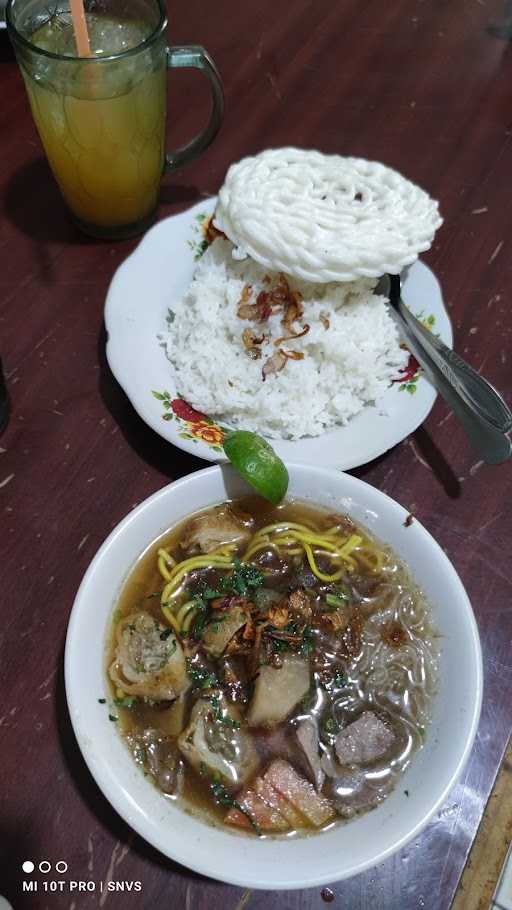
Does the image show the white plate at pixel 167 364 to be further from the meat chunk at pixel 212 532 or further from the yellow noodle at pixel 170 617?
the yellow noodle at pixel 170 617

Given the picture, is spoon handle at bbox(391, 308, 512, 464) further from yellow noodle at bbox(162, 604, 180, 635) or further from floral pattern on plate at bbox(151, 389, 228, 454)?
yellow noodle at bbox(162, 604, 180, 635)

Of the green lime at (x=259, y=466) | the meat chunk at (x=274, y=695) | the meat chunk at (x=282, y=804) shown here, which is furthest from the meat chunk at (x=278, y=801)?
the green lime at (x=259, y=466)

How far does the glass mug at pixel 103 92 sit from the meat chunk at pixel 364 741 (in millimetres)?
1518

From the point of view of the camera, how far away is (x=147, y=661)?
4.29ft

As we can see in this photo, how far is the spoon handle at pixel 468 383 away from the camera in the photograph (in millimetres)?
1601

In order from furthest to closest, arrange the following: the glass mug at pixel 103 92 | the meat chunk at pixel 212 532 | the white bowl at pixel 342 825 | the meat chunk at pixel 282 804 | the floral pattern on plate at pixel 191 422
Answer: the glass mug at pixel 103 92, the floral pattern on plate at pixel 191 422, the meat chunk at pixel 212 532, the meat chunk at pixel 282 804, the white bowl at pixel 342 825

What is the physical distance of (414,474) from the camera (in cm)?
175

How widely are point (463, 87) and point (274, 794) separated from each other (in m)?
2.51

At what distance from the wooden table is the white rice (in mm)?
180

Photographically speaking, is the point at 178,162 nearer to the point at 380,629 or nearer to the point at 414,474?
the point at 414,474

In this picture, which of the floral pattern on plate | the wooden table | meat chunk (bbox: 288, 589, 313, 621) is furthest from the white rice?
meat chunk (bbox: 288, 589, 313, 621)

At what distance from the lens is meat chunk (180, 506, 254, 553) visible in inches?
56.6

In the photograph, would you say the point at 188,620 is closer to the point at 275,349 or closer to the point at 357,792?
the point at 357,792

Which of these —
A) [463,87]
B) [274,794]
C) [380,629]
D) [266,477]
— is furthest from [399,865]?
[463,87]
